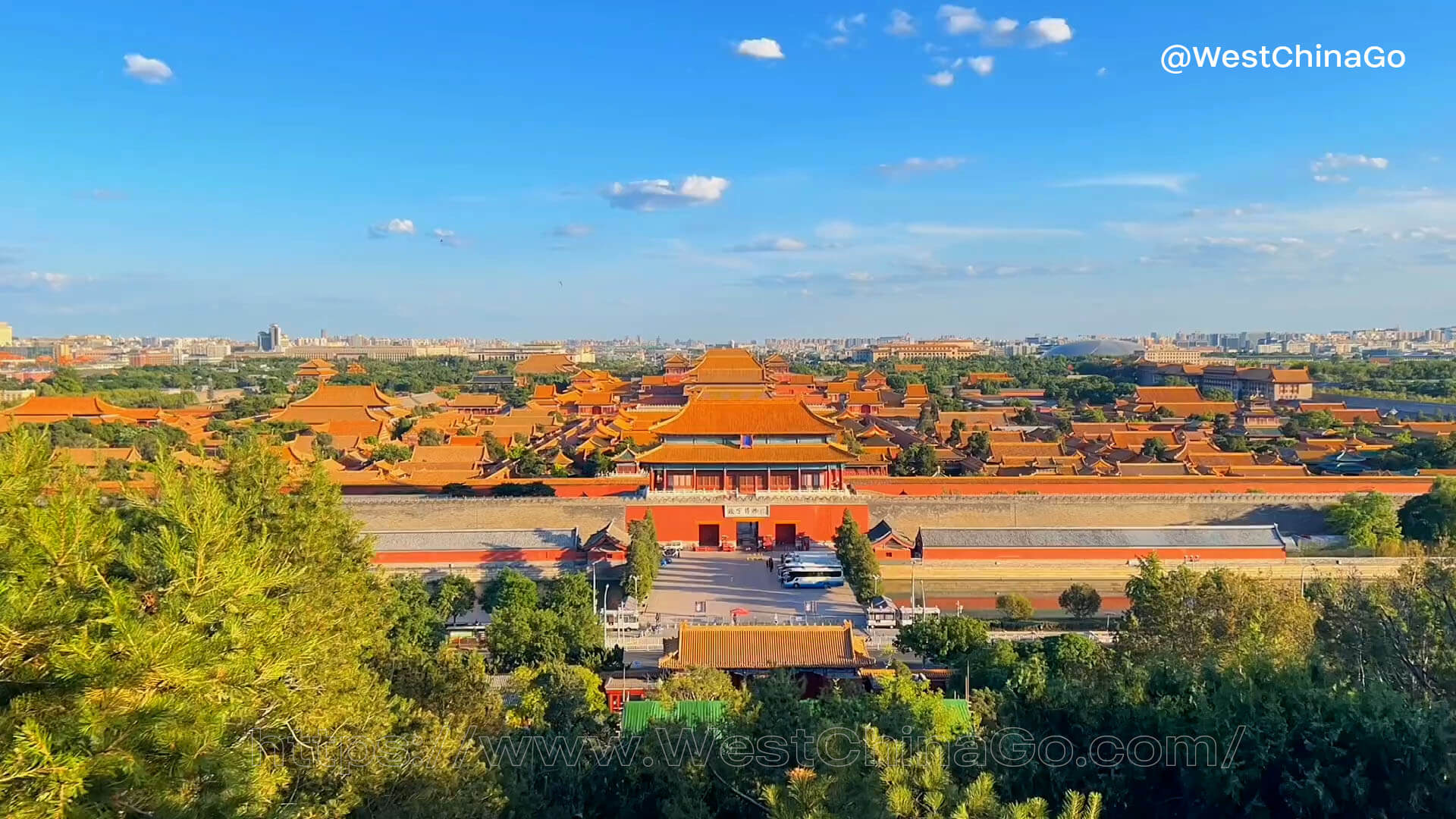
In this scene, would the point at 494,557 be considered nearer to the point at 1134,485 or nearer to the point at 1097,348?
the point at 1134,485

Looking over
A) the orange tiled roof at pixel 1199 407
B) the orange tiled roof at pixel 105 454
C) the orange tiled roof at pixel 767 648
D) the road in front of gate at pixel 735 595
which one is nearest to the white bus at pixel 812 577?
the road in front of gate at pixel 735 595

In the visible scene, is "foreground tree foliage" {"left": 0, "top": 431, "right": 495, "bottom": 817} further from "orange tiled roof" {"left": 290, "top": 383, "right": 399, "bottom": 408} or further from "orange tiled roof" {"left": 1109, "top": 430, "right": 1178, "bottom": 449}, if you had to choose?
"orange tiled roof" {"left": 290, "top": 383, "right": 399, "bottom": 408}

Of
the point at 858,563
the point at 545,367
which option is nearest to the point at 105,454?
the point at 858,563

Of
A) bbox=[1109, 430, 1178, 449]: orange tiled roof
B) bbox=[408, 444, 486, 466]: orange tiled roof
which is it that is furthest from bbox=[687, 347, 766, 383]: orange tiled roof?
bbox=[1109, 430, 1178, 449]: orange tiled roof

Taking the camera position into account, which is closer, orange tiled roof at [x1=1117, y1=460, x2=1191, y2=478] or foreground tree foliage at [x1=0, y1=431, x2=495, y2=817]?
foreground tree foliage at [x1=0, y1=431, x2=495, y2=817]

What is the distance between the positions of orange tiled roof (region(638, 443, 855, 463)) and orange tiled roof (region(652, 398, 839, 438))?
0.31 metres

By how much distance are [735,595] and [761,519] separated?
3.65 metres

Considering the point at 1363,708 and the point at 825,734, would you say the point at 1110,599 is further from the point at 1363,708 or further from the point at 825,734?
the point at 825,734

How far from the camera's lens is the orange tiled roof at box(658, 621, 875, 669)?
1055 cm

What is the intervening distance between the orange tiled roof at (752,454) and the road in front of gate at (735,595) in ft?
7.27

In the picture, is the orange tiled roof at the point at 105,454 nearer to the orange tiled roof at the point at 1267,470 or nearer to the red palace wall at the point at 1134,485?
the red palace wall at the point at 1134,485

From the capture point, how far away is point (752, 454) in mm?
19562

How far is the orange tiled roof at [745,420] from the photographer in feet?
64.9

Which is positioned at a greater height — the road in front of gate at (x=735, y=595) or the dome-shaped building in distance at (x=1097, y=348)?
the dome-shaped building in distance at (x=1097, y=348)
